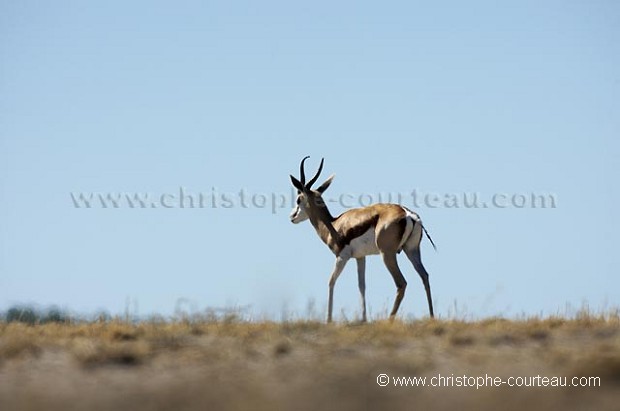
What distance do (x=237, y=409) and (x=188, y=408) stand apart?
2.07ft

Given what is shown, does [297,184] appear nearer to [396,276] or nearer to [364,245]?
[364,245]

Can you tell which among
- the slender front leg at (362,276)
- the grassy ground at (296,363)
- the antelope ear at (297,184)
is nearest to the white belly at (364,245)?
the slender front leg at (362,276)

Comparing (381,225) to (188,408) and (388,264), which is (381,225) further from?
(188,408)

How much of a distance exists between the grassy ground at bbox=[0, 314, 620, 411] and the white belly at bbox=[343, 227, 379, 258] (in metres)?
4.82

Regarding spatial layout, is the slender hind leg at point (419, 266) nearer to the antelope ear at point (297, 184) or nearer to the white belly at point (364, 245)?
the white belly at point (364, 245)

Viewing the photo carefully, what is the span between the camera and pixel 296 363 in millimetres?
11750

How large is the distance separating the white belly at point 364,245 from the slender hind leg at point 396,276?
42 cm

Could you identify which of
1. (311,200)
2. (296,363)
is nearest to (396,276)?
(311,200)

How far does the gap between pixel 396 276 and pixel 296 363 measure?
9.00m

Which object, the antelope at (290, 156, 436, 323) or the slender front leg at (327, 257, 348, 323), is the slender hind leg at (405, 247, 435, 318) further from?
the slender front leg at (327, 257, 348, 323)

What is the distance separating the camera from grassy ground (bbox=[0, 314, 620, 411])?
9.09 metres

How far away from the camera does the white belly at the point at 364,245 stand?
69.0ft

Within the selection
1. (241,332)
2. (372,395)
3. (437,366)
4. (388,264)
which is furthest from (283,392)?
(388,264)

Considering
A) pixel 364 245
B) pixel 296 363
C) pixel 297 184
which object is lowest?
pixel 296 363
